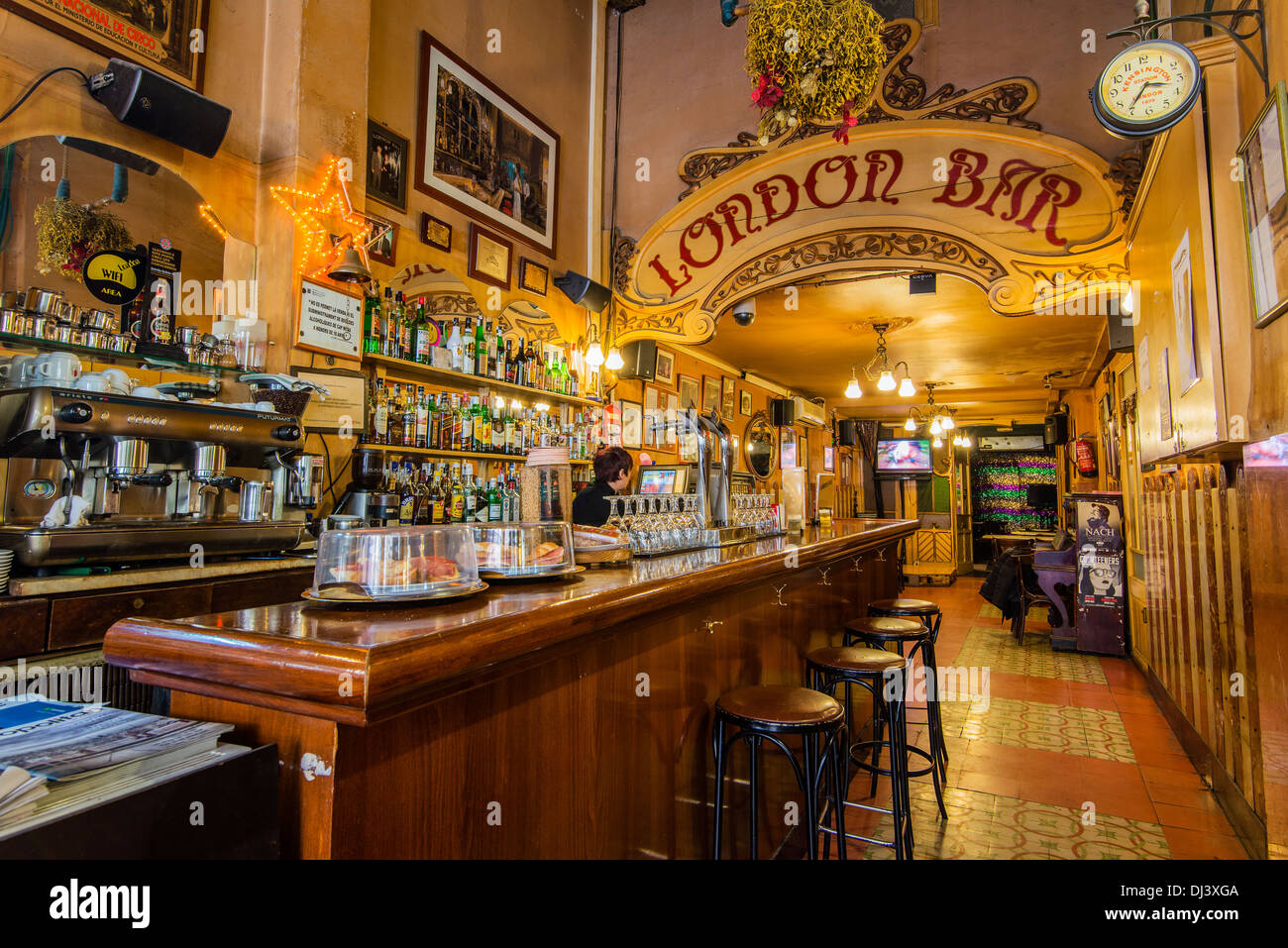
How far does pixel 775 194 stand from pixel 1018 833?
13.5 ft

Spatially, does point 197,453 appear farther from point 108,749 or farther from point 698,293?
point 698,293

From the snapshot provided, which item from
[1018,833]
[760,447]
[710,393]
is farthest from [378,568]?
[760,447]

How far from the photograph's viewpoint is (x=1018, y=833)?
112 inches

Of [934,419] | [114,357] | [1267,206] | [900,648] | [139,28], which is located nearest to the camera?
[1267,206]

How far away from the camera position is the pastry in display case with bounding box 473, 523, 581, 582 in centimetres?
150

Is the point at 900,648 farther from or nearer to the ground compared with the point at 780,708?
nearer to the ground

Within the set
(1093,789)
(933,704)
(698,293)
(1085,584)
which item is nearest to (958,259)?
(698,293)

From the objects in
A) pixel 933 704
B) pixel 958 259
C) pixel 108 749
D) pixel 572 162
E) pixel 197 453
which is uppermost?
pixel 572 162

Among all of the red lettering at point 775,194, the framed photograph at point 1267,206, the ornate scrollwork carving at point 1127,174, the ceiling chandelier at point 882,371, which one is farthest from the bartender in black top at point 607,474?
the ceiling chandelier at point 882,371

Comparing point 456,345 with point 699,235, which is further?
point 699,235

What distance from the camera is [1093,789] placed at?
331 cm

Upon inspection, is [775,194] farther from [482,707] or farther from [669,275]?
[482,707]

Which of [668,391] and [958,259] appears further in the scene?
[668,391]
